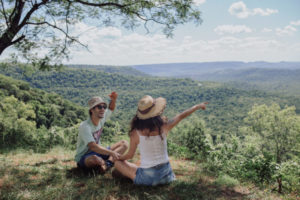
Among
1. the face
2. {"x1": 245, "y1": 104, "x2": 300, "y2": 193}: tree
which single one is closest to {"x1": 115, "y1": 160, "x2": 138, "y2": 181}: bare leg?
the face

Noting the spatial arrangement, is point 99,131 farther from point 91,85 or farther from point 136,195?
point 91,85

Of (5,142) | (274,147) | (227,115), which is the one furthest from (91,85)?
(5,142)

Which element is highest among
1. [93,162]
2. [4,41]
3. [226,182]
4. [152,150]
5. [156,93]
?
[4,41]

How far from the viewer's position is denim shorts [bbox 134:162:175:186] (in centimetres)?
296

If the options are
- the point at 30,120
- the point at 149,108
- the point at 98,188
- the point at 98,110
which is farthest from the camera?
the point at 30,120

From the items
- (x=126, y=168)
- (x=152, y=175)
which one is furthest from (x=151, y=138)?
(x=126, y=168)

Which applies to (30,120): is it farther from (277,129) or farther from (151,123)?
(277,129)

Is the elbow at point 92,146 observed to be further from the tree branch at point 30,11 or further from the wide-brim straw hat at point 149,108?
the tree branch at point 30,11

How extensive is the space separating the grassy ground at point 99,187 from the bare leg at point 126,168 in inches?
5.3

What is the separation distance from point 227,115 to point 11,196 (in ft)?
324

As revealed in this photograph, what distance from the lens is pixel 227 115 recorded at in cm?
9425

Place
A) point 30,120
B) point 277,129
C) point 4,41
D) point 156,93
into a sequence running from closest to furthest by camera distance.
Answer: point 4,41 → point 30,120 → point 277,129 → point 156,93

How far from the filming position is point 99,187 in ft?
10.2

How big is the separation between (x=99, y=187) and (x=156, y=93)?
472 ft
